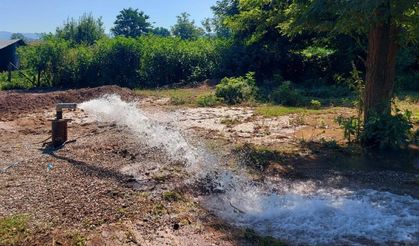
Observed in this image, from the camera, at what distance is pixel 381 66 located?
225 inches

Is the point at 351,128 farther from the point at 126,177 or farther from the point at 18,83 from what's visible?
Answer: the point at 18,83

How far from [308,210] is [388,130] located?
95.9 inches

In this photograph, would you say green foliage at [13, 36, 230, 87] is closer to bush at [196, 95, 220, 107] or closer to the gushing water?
bush at [196, 95, 220, 107]

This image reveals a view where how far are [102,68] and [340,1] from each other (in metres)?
11.9

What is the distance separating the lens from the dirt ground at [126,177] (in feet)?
10.8

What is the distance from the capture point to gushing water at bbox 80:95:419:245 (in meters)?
3.28

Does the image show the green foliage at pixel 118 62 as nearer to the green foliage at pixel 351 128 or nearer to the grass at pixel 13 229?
the green foliage at pixel 351 128

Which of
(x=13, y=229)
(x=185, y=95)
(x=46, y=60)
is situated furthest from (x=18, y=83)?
(x=13, y=229)

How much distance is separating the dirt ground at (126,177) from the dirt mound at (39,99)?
767mm

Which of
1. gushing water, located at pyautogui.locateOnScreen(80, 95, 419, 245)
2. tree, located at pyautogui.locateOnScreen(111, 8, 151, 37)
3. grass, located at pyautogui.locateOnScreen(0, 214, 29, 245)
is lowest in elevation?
grass, located at pyautogui.locateOnScreen(0, 214, 29, 245)

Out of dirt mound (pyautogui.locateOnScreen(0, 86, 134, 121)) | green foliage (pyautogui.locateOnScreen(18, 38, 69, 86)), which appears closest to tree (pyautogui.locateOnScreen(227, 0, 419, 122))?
dirt mound (pyautogui.locateOnScreen(0, 86, 134, 121))

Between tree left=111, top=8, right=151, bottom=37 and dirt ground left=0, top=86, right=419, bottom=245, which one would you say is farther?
tree left=111, top=8, right=151, bottom=37

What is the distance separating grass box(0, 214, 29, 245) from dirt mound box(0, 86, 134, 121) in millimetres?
5539

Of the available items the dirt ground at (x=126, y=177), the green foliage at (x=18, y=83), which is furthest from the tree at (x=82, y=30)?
the dirt ground at (x=126, y=177)
